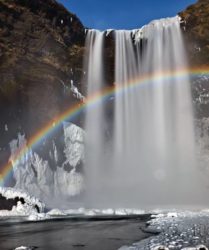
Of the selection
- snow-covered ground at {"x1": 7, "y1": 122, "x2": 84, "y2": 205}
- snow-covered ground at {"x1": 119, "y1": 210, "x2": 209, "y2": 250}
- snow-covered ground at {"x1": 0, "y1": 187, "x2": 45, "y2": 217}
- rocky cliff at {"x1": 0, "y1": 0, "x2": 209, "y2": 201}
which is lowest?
snow-covered ground at {"x1": 119, "y1": 210, "x2": 209, "y2": 250}

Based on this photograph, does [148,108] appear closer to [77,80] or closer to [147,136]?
[147,136]

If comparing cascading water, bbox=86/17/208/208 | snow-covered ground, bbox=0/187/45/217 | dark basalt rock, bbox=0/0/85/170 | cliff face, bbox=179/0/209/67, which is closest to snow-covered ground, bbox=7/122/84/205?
cascading water, bbox=86/17/208/208

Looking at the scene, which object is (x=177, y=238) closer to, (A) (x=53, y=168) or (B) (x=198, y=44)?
(A) (x=53, y=168)

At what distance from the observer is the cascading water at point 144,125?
1692 inches

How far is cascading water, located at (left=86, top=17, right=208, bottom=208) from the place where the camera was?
42969 mm

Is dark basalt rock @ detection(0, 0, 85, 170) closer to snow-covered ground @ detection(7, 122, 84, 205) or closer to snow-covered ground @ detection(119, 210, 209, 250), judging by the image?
snow-covered ground @ detection(7, 122, 84, 205)

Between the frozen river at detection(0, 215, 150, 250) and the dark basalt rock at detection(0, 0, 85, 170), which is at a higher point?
the dark basalt rock at detection(0, 0, 85, 170)

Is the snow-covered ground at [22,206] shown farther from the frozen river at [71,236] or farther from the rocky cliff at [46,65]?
the frozen river at [71,236]

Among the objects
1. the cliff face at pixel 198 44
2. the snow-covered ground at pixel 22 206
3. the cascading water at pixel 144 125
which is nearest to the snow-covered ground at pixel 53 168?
the cascading water at pixel 144 125

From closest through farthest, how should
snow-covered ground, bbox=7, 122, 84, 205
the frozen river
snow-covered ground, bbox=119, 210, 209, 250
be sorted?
snow-covered ground, bbox=119, 210, 209, 250 → the frozen river → snow-covered ground, bbox=7, 122, 84, 205

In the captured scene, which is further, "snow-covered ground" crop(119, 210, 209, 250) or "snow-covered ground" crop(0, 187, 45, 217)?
"snow-covered ground" crop(0, 187, 45, 217)

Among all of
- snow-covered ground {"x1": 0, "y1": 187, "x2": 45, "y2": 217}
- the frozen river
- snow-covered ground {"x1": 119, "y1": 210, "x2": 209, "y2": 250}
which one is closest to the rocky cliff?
snow-covered ground {"x1": 0, "y1": 187, "x2": 45, "y2": 217}

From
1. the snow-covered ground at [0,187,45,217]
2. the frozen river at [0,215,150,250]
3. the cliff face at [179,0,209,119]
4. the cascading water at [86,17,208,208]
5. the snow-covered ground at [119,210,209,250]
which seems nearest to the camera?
the snow-covered ground at [119,210,209,250]

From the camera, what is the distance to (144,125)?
45344 millimetres
